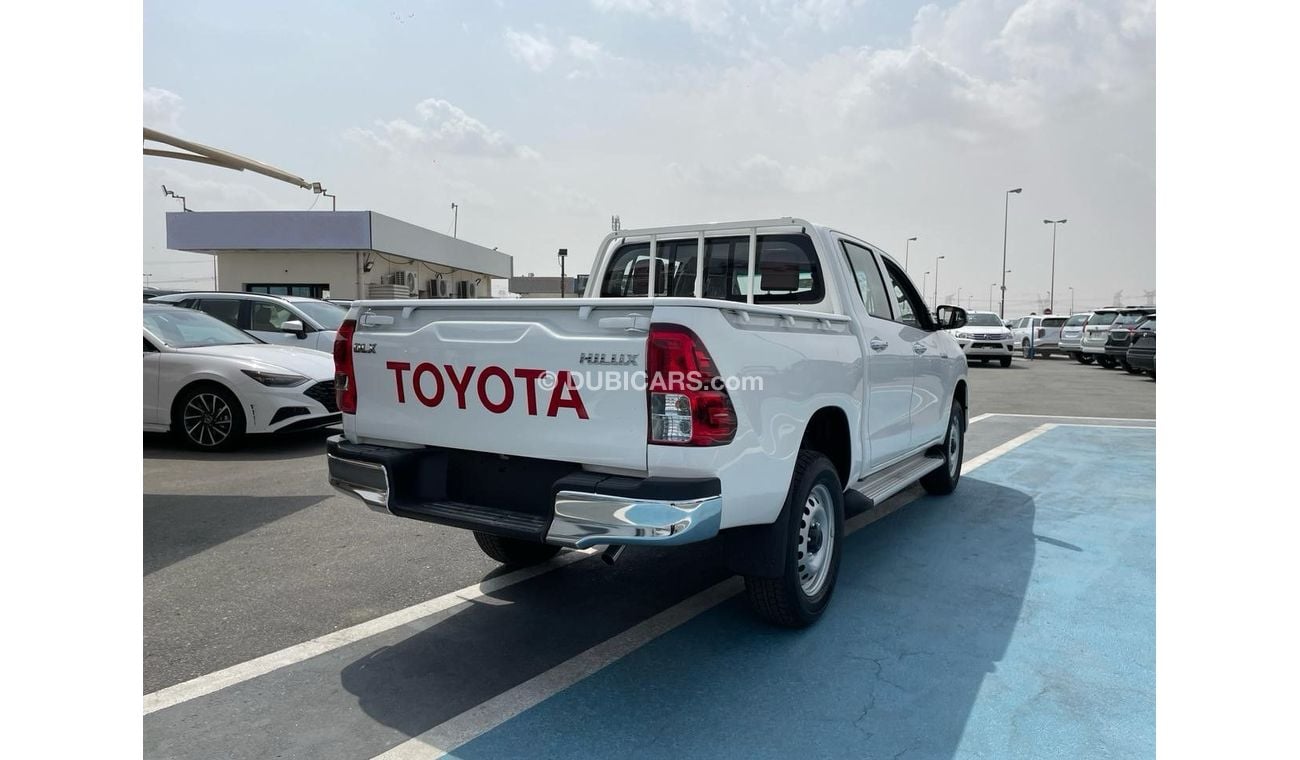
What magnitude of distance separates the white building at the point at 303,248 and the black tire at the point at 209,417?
2058cm

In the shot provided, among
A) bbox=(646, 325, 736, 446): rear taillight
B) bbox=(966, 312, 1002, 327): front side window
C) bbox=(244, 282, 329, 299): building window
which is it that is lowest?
bbox=(646, 325, 736, 446): rear taillight

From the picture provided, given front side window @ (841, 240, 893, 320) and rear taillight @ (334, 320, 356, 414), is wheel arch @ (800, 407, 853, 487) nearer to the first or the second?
front side window @ (841, 240, 893, 320)

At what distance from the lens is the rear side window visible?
15.4ft

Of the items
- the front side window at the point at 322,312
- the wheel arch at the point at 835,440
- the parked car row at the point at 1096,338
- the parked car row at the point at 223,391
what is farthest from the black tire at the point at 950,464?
the parked car row at the point at 1096,338

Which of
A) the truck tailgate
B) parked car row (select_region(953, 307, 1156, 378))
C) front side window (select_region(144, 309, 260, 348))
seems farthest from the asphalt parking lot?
parked car row (select_region(953, 307, 1156, 378))

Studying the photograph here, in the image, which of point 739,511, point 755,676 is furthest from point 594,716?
point 739,511

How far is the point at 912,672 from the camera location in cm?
333

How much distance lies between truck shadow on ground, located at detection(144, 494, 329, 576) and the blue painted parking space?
3.10 m

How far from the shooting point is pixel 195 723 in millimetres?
2904

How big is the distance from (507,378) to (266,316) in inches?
371

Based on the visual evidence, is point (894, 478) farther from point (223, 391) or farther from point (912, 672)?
point (223, 391)

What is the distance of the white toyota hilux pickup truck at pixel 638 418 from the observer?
9.98 ft

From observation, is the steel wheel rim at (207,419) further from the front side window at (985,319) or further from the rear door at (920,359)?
Result: the front side window at (985,319)
